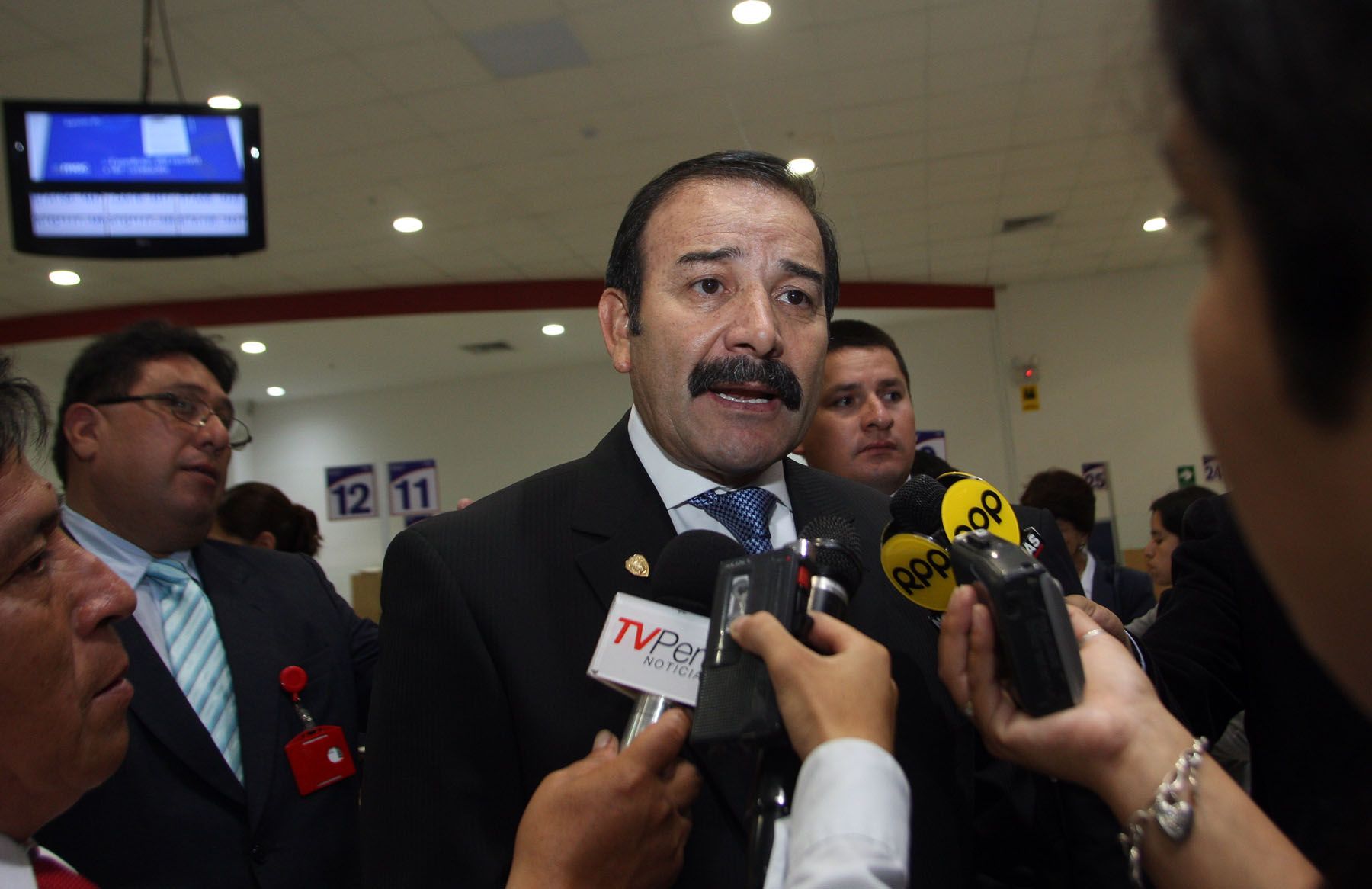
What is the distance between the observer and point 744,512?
4.92 ft

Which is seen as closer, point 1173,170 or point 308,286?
point 1173,170

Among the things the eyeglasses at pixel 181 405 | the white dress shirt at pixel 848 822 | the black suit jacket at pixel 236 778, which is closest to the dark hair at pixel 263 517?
the eyeglasses at pixel 181 405

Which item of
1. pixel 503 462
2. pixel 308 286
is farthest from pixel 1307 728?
pixel 503 462

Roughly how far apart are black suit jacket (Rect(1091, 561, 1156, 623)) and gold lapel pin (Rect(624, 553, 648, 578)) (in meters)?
3.33

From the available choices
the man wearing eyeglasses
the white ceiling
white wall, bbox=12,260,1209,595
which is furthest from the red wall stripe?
the man wearing eyeglasses

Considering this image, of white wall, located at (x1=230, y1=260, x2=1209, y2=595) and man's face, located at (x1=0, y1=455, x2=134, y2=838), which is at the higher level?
white wall, located at (x1=230, y1=260, x2=1209, y2=595)

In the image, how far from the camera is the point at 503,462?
41.0ft

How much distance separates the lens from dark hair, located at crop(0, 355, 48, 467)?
1.26 metres

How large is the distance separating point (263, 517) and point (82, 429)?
1.64 metres

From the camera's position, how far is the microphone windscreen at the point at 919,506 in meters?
1.10

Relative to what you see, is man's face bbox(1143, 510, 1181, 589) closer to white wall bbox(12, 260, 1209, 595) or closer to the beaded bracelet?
the beaded bracelet

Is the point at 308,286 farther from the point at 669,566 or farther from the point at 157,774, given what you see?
the point at 669,566

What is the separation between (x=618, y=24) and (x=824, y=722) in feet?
15.2

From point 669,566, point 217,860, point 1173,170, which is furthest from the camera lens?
point 217,860
